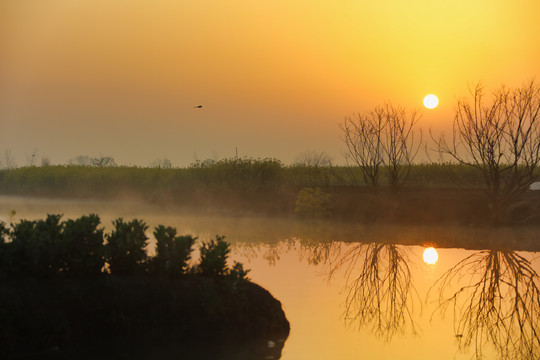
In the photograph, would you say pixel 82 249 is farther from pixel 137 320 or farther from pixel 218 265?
pixel 218 265

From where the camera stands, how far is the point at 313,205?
25.5 metres

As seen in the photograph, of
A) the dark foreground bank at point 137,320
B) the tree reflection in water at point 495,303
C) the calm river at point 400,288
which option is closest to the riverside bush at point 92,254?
the dark foreground bank at point 137,320

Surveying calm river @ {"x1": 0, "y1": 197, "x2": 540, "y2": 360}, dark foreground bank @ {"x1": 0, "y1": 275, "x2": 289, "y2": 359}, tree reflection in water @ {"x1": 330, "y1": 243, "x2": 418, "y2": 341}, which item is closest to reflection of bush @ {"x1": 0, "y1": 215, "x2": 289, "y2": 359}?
dark foreground bank @ {"x1": 0, "y1": 275, "x2": 289, "y2": 359}

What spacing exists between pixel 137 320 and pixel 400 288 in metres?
5.57

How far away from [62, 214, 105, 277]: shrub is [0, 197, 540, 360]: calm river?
9.36 ft

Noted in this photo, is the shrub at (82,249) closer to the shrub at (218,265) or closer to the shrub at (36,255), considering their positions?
the shrub at (36,255)

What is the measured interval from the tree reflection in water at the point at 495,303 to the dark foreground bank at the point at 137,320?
2872 millimetres

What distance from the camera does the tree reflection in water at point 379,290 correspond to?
29.3 feet

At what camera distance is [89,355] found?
732 cm

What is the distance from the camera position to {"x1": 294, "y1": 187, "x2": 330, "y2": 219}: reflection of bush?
83.0 feet

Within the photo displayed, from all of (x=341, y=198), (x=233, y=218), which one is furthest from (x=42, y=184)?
(x=341, y=198)

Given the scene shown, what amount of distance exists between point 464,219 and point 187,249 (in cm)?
1722

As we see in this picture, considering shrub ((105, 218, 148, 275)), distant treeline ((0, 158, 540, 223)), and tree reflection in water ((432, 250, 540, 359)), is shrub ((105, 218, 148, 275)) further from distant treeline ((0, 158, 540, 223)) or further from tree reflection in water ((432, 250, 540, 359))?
distant treeline ((0, 158, 540, 223))

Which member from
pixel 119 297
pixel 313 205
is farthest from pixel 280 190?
pixel 119 297
